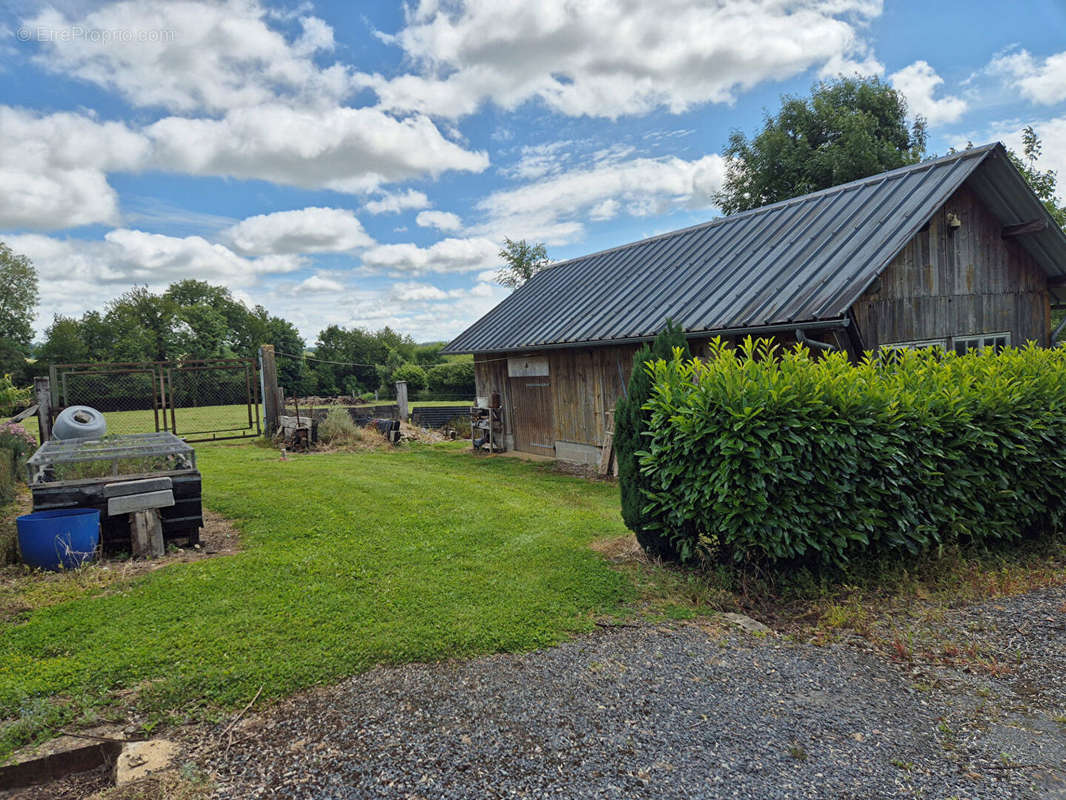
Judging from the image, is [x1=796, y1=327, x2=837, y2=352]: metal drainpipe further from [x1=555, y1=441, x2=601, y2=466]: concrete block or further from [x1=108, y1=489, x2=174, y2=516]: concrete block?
[x1=108, y1=489, x2=174, y2=516]: concrete block

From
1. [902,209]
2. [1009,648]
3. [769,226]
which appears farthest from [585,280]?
[1009,648]

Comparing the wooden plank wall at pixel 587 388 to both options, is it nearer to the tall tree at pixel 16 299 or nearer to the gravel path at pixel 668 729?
the gravel path at pixel 668 729

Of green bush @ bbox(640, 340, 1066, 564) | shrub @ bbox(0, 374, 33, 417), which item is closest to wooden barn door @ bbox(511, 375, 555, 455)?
green bush @ bbox(640, 340, 1066, 564)

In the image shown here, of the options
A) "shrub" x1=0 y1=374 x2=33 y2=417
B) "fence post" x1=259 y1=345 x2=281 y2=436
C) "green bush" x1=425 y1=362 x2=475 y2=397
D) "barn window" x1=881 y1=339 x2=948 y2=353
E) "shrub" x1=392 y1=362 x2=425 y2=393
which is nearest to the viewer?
"barn window" x1=881 y1=339 x2=948 y2=353

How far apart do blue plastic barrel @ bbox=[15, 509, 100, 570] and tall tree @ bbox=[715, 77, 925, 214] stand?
24.1m

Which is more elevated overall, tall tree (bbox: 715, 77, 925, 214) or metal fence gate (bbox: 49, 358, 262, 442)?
tall tree (bbox: 715, 77, 925, 214)

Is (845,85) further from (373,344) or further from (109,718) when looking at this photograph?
(373,344)

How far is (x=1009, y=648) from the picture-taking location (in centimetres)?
415

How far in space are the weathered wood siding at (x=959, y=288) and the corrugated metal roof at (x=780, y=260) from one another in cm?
39

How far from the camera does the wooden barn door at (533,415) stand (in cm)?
1404

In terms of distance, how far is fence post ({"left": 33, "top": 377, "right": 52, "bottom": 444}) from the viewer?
1241 cm

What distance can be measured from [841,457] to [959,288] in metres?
6.97

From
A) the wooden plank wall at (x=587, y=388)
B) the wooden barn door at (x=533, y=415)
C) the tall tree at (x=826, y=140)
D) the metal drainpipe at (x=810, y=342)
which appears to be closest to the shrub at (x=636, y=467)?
the metal drainpipe at (x=810, y=342)

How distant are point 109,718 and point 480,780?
2081 mm
